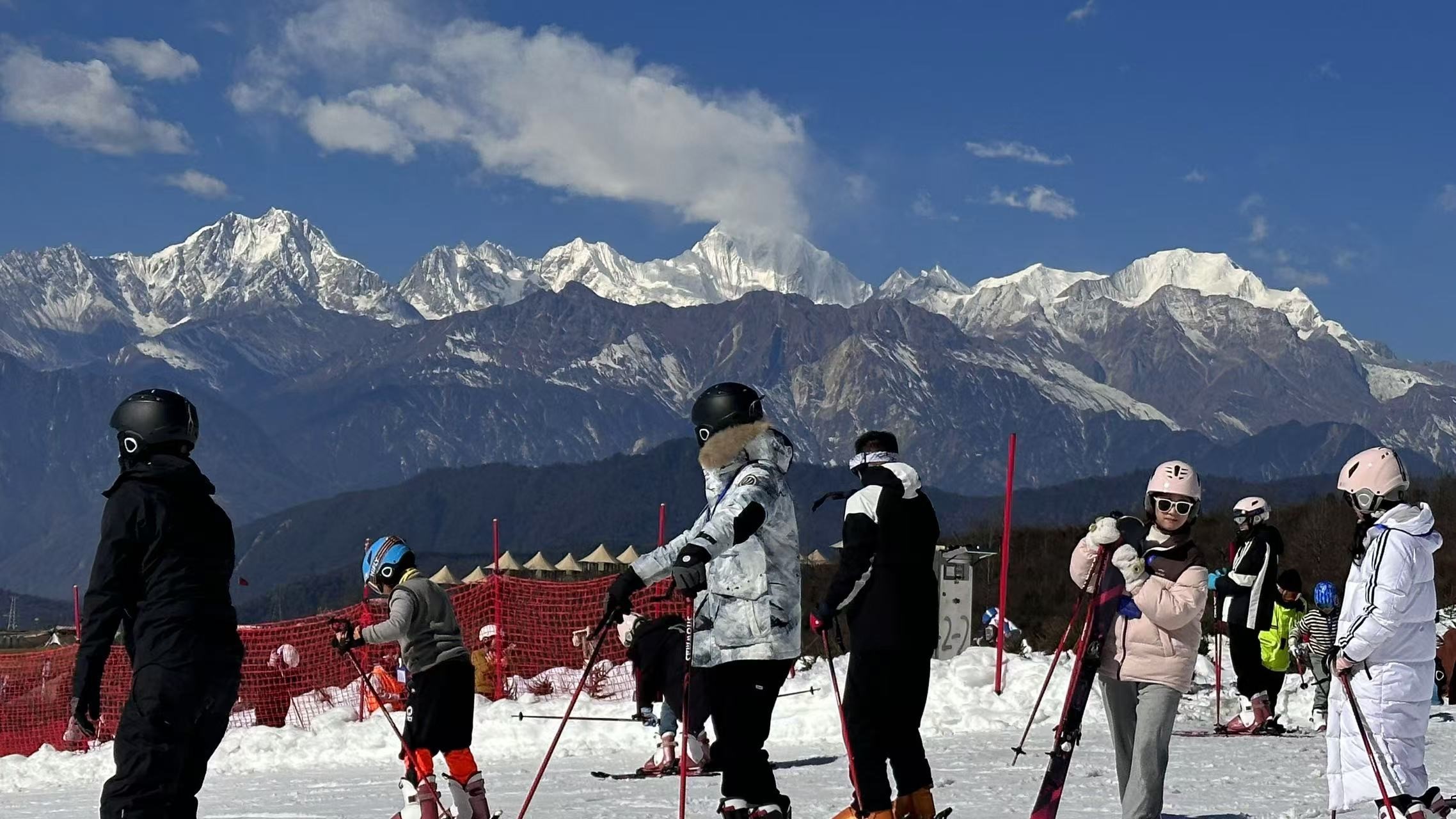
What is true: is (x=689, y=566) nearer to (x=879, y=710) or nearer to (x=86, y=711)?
(x=879, y=710)

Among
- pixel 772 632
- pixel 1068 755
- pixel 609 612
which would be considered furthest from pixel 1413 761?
pixel 609 612

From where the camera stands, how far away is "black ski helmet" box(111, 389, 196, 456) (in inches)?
244

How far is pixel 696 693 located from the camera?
7.07 m

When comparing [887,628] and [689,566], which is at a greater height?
[689,566]

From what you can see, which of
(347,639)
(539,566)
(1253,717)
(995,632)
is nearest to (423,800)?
(347,639)

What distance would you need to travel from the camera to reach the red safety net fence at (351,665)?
1641 cm

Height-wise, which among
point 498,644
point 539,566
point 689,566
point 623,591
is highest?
point 539,566

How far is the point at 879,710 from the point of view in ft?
23.9

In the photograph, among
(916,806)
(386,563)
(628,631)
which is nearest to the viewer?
(916,806)

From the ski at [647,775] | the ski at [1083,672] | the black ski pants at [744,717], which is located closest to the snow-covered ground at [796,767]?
the ski at [647,775]

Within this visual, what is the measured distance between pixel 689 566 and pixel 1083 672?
81.1 inches

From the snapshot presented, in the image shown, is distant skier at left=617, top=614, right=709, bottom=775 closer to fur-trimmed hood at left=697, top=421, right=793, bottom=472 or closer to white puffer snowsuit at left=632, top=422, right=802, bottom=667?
white puffer snowsuit at left=632, top=422, right=802, bottom=667

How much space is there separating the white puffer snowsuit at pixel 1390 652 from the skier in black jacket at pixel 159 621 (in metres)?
4.52

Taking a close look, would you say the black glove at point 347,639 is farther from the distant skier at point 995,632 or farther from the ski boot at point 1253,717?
the ski boot at point 1253,717
